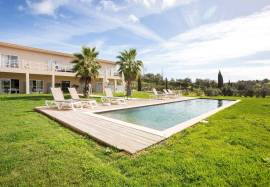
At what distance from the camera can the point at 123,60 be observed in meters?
24.2

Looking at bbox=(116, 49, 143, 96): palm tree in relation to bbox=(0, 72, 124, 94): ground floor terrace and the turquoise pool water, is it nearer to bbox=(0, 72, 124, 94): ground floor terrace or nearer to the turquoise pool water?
bbox=(0, 72, 124, 94): ground floor terrace

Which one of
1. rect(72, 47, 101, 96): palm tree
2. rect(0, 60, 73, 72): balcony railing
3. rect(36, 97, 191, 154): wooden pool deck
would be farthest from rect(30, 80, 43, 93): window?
rect(36, 97, 191, 154): wooden pool deck

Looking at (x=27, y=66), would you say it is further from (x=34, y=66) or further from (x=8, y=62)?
(x=8, y=62)

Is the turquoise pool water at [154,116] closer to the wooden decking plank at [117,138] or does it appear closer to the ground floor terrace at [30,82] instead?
the wooden decking plank at [117,138]

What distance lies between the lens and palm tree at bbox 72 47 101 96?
768 inches

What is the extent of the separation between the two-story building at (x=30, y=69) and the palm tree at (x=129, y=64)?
5299 millimetres

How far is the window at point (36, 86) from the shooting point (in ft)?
83.6

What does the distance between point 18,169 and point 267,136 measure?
6410 mm

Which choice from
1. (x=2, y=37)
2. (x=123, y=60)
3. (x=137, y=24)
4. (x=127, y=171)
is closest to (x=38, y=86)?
(x=2, y=37)

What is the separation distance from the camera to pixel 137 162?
12.8 ft

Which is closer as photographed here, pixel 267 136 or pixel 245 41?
pixel 267 136

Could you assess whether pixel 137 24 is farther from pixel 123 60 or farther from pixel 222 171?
pixel 222 171

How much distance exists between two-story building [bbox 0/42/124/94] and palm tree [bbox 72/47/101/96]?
177 inches

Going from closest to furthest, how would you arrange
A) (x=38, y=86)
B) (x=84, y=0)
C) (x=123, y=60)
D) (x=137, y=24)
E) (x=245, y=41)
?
(x=84, y=0) < (x=245, y=41) < (x=137, y=24) < (x=123, y=60) < (x=38, y=86)
